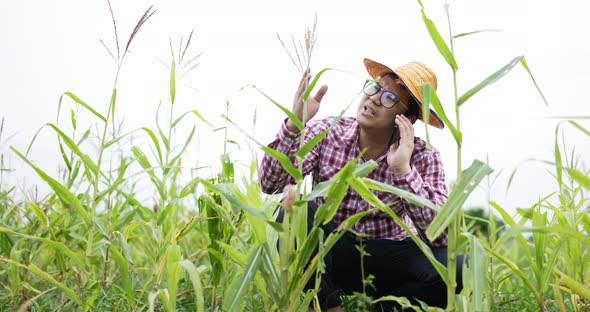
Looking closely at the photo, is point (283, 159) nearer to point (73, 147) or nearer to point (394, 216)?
point (394, 216)

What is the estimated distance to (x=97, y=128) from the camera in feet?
8.73

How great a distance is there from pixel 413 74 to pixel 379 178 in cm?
50

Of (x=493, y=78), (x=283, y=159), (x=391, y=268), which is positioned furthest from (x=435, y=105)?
(x=391, y=268)

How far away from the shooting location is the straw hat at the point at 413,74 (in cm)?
243

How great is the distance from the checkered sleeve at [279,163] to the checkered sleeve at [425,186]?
423 mm

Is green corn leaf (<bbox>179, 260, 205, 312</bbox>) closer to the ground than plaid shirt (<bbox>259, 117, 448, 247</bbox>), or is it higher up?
closer to the ground

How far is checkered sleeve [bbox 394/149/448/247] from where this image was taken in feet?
7.10

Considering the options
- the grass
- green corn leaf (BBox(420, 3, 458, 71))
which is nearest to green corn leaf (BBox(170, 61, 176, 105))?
the grass

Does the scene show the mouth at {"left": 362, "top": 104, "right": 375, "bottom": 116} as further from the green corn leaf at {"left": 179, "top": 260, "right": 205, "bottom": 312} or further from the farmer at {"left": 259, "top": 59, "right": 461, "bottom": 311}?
the green corn leaf at {"left": 179, "top": 260, "right": 205, "bottom": 312}

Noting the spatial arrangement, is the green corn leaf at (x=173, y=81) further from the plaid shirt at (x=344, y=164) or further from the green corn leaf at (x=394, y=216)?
the green corn leaf at (x=394, y=216)

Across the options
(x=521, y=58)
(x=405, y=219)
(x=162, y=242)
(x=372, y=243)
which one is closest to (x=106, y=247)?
(x=162, y=242)

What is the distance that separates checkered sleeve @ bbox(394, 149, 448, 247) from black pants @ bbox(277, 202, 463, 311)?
15cm

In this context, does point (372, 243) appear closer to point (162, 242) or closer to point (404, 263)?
point (404, 263)

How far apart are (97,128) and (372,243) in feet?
4.50
